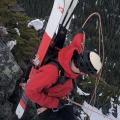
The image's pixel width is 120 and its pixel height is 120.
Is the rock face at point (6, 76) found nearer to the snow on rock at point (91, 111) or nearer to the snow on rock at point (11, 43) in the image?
the snow on rock at point (11, 43)

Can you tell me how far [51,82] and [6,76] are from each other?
314cm

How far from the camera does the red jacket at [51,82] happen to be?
190 inches

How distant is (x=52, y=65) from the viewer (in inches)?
193

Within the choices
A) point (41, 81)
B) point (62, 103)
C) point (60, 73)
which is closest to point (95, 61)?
point (60, 73)

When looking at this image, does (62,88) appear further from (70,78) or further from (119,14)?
(119,14)

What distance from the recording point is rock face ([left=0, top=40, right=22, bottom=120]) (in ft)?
25.7

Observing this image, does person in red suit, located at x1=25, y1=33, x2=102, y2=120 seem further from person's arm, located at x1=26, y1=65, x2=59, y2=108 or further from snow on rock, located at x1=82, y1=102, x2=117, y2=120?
snow on rock, located at x1=82, y1=102, x2=117, y2=120

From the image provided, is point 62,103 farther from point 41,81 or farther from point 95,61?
point 95,61

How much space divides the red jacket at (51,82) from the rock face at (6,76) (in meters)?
2.78

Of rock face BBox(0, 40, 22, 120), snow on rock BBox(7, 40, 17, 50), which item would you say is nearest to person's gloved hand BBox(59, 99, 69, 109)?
rock face BBox(0, 40, 22, 120)

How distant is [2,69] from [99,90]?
27.2 feet

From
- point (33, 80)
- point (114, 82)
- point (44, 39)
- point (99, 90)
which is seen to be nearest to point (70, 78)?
point (33, 80)

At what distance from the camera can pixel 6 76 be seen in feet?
25.7

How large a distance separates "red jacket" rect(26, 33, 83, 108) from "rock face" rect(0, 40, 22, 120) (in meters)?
2.78
